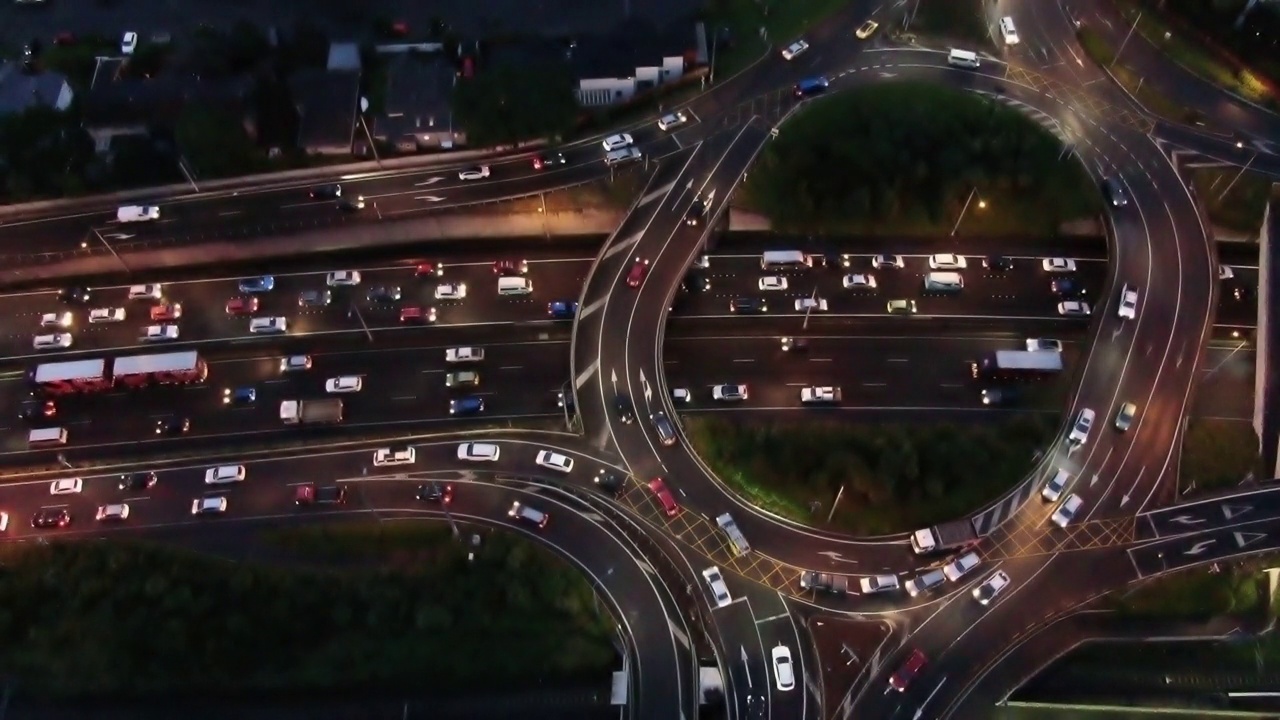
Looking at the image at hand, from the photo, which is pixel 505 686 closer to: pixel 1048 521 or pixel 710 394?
pixel 710 394

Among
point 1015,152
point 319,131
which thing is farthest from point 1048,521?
point 319,131

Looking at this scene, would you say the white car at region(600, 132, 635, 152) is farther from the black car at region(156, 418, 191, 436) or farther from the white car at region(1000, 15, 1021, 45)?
the black car at region(156, 418, 191, 436)

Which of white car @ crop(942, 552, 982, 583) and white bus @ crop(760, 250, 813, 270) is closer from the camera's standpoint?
white car @ crop(942, 552, 982, 583)

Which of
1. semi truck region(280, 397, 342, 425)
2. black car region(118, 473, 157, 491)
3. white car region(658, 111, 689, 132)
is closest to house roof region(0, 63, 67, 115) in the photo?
black car region(118, 473, 157, 491)

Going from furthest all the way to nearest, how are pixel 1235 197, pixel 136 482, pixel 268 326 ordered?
1. pixel 1235 197
2. pixel 268 326
3. pixel 136 482

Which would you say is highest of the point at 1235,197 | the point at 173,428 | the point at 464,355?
the point at 1235,197

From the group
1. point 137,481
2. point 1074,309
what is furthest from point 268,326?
point 1074,309

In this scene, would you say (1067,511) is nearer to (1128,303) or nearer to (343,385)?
(1128,303)

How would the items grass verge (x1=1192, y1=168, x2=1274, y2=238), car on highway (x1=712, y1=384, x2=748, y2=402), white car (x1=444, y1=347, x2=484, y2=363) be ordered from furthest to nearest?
grass verge (x1=1192, y1=168, x2=1274, y2=238) < white car (x1=444, y1=347, x2=484, y2=363) < car on highway (x1=712, y1=384, x2=748, y2=402)
